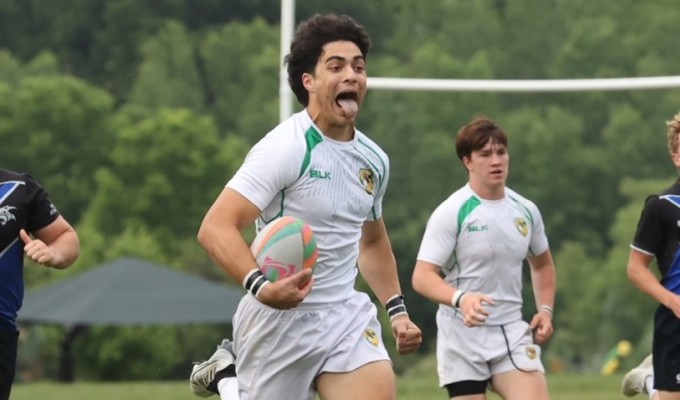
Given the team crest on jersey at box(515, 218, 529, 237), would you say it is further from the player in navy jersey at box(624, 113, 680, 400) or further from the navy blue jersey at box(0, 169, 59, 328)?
the navy blue jersey at box(0, 169, 59, 328)

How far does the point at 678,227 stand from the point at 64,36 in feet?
192

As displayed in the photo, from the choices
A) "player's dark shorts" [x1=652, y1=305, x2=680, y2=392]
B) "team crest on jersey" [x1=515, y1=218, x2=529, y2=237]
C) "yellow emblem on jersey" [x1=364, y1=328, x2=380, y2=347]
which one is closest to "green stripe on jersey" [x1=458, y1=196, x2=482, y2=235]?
"team crest on jersey" [x1=515, y1=218, x2=529, y2=237]

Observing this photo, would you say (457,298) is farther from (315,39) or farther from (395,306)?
(315,39)

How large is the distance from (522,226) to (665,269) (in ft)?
3.10

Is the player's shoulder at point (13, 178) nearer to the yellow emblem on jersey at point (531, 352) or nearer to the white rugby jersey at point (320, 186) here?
the white rugby jersey at point (320, 186)

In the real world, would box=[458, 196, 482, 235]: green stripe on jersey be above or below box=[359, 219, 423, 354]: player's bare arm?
below

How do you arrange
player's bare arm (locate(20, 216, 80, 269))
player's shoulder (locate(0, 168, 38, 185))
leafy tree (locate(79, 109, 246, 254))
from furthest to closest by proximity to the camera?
leafy tree (locate(79, 109, 246, 254)), player's shoulder (locate(0, 168, 38, 185)), player's bare arm (locate(20, 216, 80, 269))

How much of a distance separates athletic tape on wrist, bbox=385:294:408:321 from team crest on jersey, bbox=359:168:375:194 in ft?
1.94

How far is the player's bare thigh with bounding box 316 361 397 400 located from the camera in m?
6.59

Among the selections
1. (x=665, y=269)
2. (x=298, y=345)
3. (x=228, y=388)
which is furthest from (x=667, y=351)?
(x=298, y=345)

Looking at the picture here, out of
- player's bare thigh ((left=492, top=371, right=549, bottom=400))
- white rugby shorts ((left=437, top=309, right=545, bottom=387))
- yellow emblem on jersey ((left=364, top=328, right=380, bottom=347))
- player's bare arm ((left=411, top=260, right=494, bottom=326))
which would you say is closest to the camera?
yellow emblem on jersey ((left=364, top=328, right=380, bottom=347))

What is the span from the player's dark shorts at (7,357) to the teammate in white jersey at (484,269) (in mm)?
2538

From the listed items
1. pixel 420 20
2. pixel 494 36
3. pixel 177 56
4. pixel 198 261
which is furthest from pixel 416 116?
pixel 177 56

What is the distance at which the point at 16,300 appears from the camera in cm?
723
